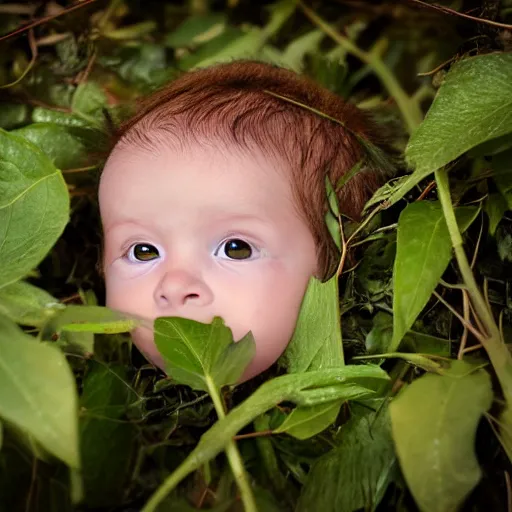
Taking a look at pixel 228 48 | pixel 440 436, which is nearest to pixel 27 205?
pixel 440 436

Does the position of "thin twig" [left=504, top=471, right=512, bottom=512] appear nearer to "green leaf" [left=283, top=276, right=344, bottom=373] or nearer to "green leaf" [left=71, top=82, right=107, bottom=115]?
"green leaf" [left=283, top=276, right=344, bottom=373]

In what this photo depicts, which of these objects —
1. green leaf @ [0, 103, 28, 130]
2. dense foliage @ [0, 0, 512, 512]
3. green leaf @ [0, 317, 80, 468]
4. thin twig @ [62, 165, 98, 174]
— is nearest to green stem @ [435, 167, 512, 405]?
dense foliage @ [0, 0, 512, 512]

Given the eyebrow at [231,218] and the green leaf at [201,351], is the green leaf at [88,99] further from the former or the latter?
the green leaf at [201,351]

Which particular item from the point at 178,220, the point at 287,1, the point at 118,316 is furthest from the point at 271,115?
the point at 287,1

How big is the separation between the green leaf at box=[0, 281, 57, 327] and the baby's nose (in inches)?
3.9

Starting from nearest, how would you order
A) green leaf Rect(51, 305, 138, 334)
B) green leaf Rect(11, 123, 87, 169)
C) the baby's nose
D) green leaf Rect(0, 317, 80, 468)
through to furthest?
green leaf Rect(0, 317, 80, 468)
green leaf Rect(51, 305, 138, 334)
the baby's nose
green leaf Rect(11, 123, 87, 169)

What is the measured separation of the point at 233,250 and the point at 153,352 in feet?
0.41

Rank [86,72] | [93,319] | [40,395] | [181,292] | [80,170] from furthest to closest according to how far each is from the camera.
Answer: [86,72] < [80,170] < [181,292] < [93,319] < [40,395]

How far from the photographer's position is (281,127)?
0.76m

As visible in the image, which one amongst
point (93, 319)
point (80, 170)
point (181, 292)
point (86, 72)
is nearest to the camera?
point (93, 319)

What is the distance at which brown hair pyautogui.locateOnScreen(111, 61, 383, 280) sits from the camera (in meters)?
0.74

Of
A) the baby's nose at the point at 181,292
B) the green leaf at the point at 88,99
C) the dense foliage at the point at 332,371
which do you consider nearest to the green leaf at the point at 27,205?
the dense foliage at the point at 332,371

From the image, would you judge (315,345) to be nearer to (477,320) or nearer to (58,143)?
(477,320)

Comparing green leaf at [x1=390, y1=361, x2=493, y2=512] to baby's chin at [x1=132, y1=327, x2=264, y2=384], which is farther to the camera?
baby's chin at [x1=132, y1=327, x2=264, y2=384]
